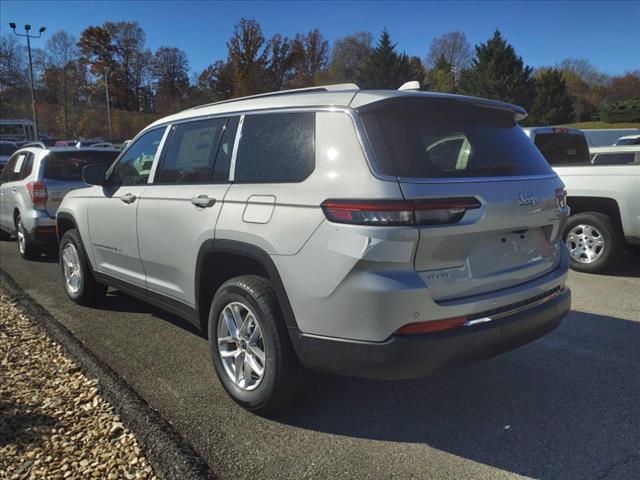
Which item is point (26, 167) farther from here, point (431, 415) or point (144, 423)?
point (431, 415)

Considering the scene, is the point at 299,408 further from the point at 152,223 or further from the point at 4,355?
the point at 4,355

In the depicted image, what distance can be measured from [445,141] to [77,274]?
4166 mm

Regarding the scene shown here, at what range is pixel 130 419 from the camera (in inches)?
120

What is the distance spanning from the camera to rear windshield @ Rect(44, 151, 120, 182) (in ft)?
24.7

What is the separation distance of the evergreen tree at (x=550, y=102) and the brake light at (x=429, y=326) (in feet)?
177

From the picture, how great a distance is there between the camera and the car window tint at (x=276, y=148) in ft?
9.43

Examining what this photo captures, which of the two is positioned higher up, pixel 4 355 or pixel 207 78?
pixel 207 78

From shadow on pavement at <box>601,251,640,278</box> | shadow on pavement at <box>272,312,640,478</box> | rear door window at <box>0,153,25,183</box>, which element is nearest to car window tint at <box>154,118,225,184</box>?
shadow on pavement at <box>272,312,640,478</box>

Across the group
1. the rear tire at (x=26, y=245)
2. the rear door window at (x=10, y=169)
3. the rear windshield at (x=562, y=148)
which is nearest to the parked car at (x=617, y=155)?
the rear windshield at (x=562, y=148)

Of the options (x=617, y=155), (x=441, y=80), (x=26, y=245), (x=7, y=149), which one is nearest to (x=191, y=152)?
(x=26, y=245)

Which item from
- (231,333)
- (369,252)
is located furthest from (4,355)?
(369,252)

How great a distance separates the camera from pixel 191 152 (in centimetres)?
380

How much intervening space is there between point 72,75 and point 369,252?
3198 inches

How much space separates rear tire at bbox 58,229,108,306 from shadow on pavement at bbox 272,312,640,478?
2.85 meters
